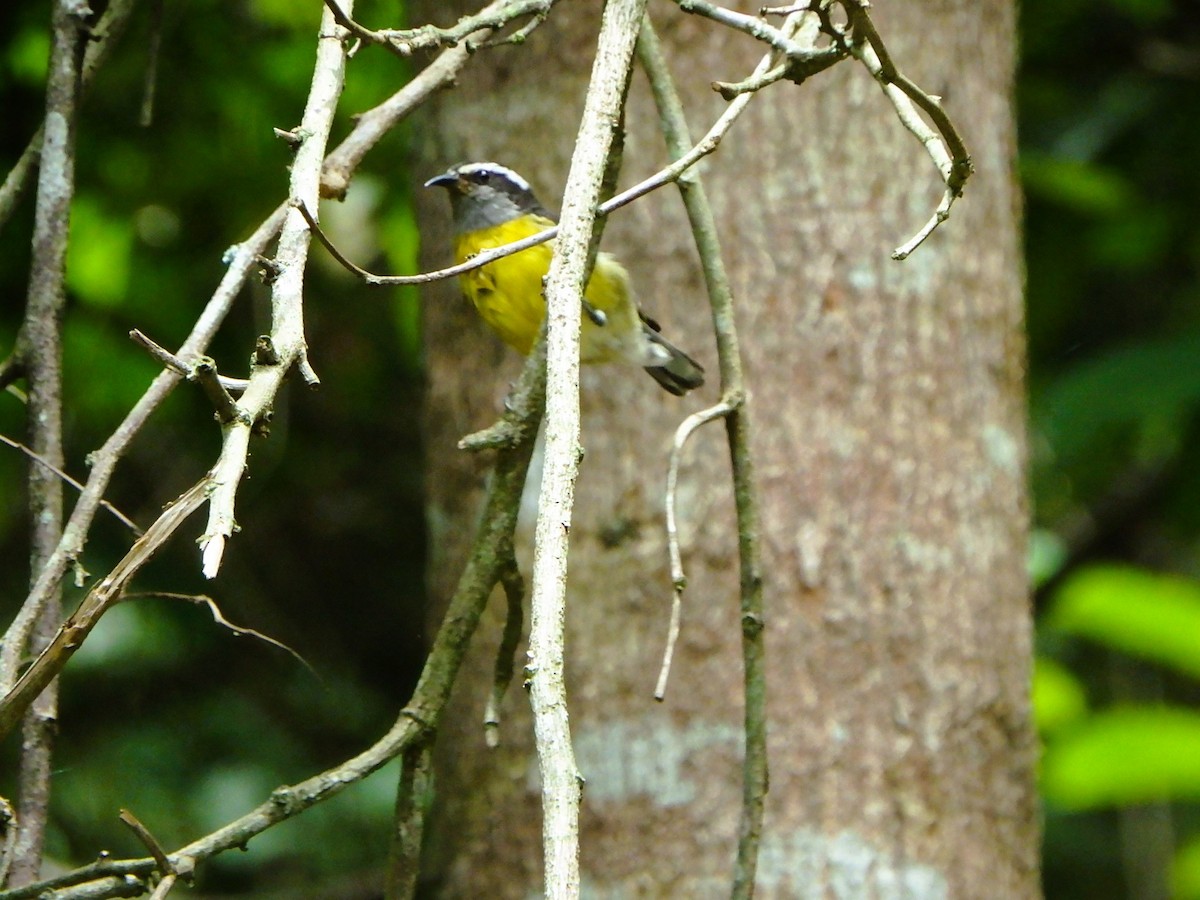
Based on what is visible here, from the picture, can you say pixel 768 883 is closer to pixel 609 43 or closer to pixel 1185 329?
pixel 609 43

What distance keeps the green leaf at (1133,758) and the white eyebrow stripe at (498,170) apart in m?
2.38

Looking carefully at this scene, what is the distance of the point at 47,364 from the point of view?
2.40 meters

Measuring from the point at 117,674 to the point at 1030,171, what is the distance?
395 cm

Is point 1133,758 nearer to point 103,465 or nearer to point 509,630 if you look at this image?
point 509,630

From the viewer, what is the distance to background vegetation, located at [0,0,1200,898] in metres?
4.54

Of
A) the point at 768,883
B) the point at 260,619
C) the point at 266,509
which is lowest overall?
the point at 768,883

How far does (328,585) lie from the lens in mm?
6691

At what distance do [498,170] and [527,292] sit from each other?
0.92 ft

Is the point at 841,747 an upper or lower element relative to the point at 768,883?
upper

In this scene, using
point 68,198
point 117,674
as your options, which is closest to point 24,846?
point 68,198

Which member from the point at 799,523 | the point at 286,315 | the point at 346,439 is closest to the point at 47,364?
the point at 286,315

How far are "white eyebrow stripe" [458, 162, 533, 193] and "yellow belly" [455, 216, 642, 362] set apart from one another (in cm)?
15

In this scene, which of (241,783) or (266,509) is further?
(266,509)

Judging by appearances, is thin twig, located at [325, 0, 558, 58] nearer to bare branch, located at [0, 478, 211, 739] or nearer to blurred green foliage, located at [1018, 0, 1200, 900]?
bare branch, located at [0, 478, 211, 739]
